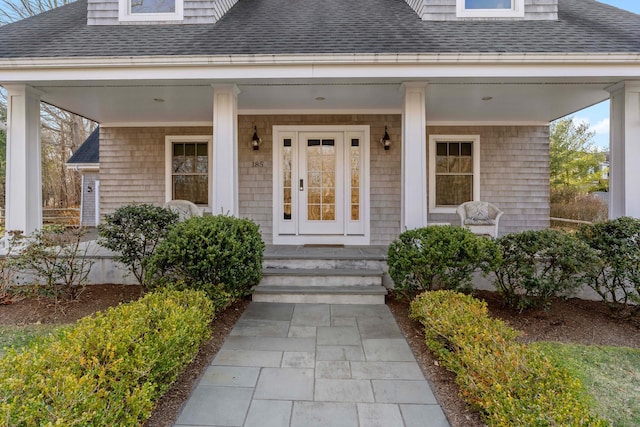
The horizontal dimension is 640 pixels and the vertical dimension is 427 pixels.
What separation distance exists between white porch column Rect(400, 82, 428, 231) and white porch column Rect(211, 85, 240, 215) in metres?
2.34

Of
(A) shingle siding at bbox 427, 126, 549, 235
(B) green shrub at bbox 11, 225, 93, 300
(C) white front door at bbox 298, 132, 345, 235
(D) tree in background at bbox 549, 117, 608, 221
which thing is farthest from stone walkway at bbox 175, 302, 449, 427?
(D) tree in background at bbox 549, 117, 608, 221

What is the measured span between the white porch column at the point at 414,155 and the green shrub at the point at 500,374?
1.77 metres

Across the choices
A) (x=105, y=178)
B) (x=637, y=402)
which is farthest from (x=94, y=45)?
(x=637, y=402)

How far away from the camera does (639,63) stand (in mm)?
4270

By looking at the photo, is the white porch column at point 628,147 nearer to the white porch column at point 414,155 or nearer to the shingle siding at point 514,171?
the shingle siding at point 514,171

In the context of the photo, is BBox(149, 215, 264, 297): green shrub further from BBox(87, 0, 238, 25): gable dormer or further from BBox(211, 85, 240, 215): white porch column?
BBox(87, 0, 238, 25): gable dormer

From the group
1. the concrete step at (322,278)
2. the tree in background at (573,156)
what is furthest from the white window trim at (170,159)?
the tree in background at (573,156)

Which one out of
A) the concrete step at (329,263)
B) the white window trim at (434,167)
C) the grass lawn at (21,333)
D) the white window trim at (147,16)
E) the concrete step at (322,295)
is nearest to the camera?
the grass lawn at (21,333)

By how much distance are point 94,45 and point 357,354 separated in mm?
5141

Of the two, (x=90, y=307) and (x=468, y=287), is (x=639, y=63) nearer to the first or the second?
(x=468, y=287)

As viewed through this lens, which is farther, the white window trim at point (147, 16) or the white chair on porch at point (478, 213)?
the white chair on porch at point (478, 213)

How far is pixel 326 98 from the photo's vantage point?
5598 mm

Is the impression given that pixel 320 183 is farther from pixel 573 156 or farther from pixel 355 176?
pixel 573 156

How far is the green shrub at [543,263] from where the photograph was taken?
11.6ft
